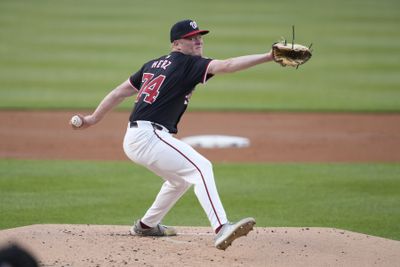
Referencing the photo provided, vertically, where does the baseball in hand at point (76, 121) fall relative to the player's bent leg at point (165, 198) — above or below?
above

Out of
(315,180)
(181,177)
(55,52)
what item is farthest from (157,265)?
(55,52)

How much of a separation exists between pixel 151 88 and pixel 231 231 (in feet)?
4.38

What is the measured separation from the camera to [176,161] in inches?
255

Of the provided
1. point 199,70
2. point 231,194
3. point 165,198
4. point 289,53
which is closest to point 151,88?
point 199,70

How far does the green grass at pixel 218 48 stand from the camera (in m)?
16.8

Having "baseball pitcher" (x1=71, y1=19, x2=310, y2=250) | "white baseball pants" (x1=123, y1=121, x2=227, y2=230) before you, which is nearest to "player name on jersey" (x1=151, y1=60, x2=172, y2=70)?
"baseball pitcher" (x1=71, y1=19, x2=310, y2=250)

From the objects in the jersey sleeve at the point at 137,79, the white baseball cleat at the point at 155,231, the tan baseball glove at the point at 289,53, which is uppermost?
the tan baseball glove at the point at 289,53

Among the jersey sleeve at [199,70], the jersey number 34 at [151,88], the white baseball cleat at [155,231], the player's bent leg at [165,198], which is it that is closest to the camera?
the jersey sleeve at [199,70]

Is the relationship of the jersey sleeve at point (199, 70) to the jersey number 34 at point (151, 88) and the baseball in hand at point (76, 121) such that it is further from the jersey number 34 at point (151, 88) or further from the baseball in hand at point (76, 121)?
the baseball in hand at point (76, 121)

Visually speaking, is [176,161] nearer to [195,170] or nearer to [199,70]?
[195,170]

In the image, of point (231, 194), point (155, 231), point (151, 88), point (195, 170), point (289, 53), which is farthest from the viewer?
point (231, 194)

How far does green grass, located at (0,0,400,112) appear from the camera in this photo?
55.2 feet

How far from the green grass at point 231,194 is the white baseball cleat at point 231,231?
1941 millimetres

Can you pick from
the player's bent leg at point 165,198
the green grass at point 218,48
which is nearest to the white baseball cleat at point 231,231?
the player's bent leg at point 165,198
